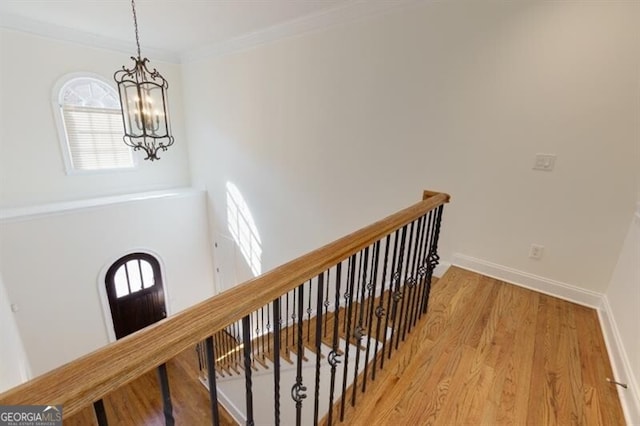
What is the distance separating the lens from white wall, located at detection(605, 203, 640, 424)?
4.73ft

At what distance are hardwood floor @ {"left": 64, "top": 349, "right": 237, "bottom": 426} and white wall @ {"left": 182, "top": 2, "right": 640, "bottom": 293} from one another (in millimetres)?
2534

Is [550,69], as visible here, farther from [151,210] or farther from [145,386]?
[145,386]

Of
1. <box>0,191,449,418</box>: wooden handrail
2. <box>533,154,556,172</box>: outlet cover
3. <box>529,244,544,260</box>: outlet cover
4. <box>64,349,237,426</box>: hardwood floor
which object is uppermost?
<box>533,154,556,172</box>: outlet cover

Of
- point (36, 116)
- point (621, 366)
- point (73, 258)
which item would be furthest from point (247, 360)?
point (36, 116)

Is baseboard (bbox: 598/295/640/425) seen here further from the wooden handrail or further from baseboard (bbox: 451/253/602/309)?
the wooden handrail

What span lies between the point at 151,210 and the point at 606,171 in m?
5.90

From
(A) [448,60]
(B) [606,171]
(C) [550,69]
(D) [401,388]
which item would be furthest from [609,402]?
(A) [448,60]

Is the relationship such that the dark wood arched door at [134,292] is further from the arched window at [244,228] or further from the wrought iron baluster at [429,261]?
the wrought iron baluster at [429,261]

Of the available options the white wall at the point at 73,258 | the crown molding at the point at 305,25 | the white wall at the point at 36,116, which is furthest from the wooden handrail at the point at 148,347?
the white wall at the point at 36,116

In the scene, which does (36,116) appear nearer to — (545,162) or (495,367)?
(495,367)

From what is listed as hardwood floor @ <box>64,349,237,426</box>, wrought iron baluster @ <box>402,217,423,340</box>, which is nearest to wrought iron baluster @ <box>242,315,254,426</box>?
wrought iron baluster @ <box>402,217,423,340</box>

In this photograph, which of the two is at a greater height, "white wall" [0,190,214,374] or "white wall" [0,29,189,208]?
"white wall" [0,29,189,208]

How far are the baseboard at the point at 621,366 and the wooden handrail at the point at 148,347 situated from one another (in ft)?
5.63

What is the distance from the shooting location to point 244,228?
516 cm
